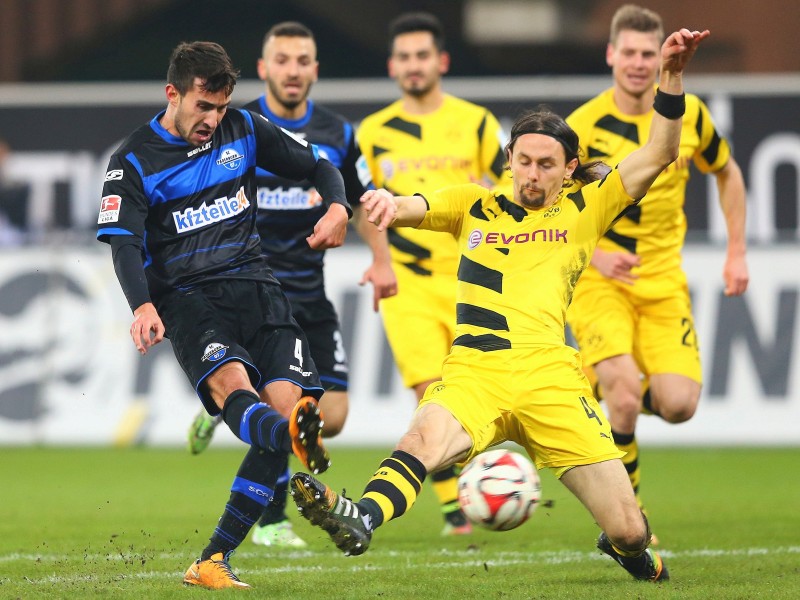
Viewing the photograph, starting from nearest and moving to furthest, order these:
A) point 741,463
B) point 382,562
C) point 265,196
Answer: point 382,562, point 265,196, point 741,463

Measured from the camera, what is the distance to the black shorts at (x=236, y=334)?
5699mm

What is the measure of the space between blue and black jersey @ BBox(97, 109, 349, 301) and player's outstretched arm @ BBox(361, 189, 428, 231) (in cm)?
46

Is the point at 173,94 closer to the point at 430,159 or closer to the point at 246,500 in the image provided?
the point at 246,500

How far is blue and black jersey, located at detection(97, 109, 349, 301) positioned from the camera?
575cm

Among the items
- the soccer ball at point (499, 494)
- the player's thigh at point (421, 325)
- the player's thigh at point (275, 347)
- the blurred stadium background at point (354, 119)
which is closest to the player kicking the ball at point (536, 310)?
the soccer ball at point (499, 494)

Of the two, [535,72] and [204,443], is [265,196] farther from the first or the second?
[535,72]

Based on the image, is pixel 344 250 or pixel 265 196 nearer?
pixel 265 196

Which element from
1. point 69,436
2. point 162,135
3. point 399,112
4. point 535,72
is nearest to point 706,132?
point 399,112

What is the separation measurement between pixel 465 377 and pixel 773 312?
7.59 metres

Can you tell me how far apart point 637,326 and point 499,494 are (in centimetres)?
225

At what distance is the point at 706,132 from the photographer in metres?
7.70

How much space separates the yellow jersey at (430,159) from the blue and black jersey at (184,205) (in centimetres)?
249

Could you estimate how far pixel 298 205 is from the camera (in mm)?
7637

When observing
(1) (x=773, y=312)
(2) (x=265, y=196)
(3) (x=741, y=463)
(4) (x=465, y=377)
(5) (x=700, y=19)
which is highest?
(5) (x=700, y=19)
